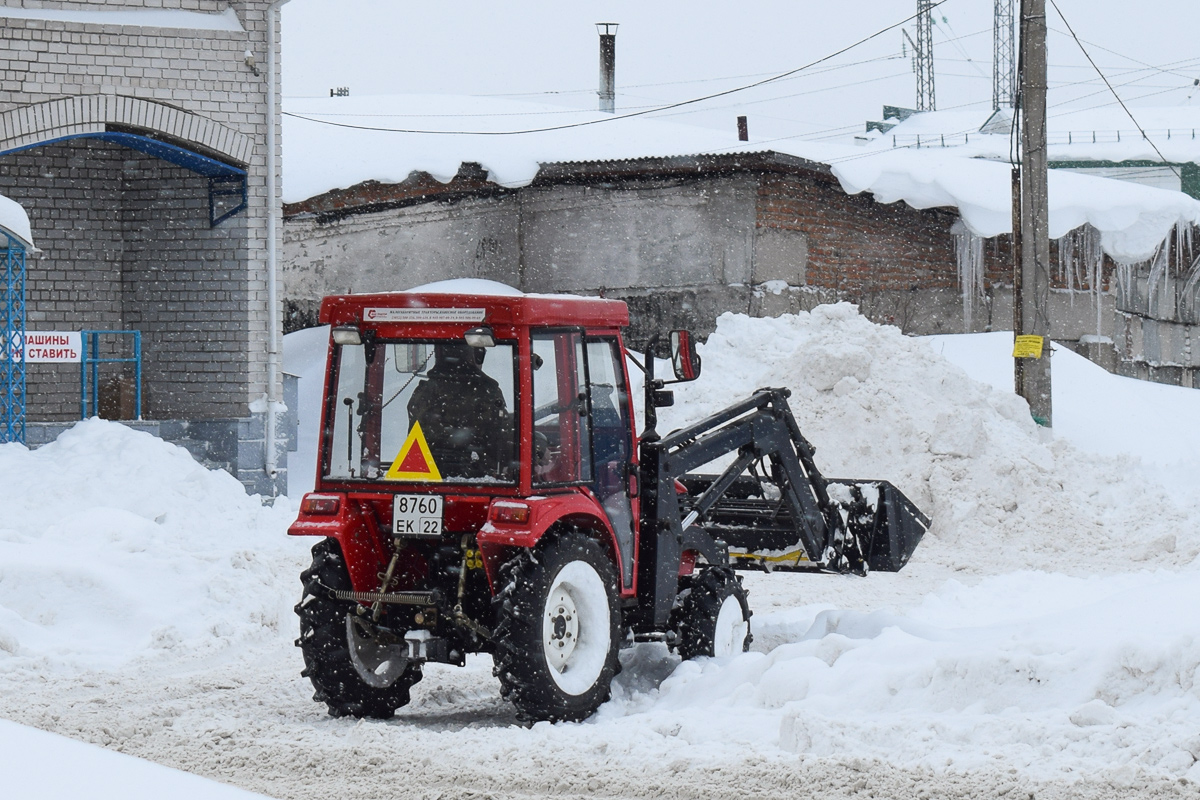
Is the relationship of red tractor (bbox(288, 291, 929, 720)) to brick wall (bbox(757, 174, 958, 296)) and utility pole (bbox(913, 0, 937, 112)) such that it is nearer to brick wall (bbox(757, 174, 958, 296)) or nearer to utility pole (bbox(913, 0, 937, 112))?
brick wall (bbox(757, 174, 958, 296))

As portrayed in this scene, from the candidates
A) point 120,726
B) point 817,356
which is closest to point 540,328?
point 120,726

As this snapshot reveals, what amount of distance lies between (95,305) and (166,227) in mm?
1605

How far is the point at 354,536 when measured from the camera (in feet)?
23.3

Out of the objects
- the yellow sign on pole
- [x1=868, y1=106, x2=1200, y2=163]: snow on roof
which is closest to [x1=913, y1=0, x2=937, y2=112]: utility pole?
[x1=868, y1=106, x2=1200, y2=163]: snow on roof

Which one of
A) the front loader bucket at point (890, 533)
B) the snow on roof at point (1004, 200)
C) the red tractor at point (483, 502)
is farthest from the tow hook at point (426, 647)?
the snow on roof at point (1004, 200)

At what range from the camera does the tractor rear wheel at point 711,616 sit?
7.93 metres

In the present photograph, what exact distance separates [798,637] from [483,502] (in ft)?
10.1

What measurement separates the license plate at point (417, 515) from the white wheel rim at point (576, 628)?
2.18 ft

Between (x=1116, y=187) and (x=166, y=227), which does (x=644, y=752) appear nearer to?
(x=166, y=227)

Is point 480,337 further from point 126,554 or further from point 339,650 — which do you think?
point 126,554

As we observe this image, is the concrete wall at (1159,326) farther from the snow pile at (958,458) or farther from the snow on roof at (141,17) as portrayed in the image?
the snow on roof at (141,17)

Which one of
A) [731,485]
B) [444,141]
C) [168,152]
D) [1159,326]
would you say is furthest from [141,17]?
[1159,326]

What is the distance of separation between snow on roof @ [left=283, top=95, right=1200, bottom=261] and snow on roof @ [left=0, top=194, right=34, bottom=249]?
698 cm

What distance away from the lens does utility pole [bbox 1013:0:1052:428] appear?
14844 mm
